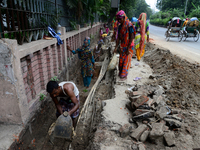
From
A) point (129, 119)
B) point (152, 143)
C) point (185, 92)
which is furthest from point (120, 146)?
point (185, 92)

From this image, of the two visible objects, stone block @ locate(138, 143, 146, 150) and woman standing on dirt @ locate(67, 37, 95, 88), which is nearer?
stone block @ locate(138, 143, 146, 150)

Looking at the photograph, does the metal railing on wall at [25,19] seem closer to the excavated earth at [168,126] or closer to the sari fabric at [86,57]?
the sari fabric at [86,57]

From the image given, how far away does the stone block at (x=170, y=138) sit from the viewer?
2.18m

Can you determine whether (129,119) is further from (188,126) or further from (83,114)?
(83,114)

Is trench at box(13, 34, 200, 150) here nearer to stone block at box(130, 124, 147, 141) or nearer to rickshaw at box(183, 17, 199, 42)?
stone block at box(130, 124, 147, 141)

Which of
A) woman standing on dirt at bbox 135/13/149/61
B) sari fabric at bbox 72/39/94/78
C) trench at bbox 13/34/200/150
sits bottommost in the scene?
trench at bbox 13/34/200/150

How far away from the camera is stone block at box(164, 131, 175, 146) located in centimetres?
218

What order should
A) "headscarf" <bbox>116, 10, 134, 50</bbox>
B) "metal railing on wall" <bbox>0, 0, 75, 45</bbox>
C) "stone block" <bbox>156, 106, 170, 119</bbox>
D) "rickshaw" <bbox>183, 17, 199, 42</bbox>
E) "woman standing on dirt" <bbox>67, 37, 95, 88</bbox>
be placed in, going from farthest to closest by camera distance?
"rickshaw" <bbox>183, 17, 199, 42</bbox>
"woman standing on dirt" <bbox>67, 37, 95, 88</bbox>
"headscarf" <bbox>116, 10, 134, 50</bbox>
"metal railing on wall" <bbox>0, 0, 75, 45</bbox>
"stone block" <bbox>156, 106, 170, 119</bbox>

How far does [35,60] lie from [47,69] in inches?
29.1

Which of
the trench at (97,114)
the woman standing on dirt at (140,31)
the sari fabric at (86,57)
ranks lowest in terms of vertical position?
the trench at (97,114)

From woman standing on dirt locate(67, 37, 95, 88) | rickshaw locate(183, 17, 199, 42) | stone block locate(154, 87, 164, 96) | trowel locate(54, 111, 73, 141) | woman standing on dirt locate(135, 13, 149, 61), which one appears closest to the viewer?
trowel locate(54, 111, 73, 141)

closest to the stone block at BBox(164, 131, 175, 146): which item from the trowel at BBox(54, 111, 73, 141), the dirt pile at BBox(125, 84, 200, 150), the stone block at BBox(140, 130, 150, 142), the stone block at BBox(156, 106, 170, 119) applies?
the dirt pile at BBox(125, 84, 200, 150)

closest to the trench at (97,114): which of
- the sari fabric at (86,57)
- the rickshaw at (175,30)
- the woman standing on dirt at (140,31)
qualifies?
the sari fabric at (86,57)

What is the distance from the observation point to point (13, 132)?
2.65 metres
